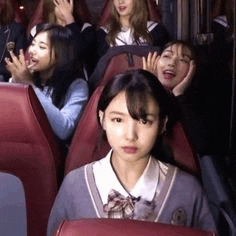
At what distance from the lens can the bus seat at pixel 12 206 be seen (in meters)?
1.32

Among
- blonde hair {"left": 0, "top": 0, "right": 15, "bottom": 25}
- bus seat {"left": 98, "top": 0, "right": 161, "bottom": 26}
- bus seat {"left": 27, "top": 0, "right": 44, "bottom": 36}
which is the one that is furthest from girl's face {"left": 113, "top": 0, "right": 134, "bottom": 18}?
blonde hair {"left": 0, "top": 0, "right": 15, "bottom": 25}

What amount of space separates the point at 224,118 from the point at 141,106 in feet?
3.57

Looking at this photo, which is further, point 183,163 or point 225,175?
point 225,175

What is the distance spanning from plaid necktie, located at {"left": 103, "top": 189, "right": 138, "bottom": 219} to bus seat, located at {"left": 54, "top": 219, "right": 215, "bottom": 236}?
32cm

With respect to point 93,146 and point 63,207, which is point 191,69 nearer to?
point 93,146

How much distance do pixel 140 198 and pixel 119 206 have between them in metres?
0.05

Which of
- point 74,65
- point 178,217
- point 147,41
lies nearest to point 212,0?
point 147,41

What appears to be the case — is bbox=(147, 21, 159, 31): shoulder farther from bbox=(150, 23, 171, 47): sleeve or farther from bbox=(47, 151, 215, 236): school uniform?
bbox=(47, 151, 215, 236): school uniform

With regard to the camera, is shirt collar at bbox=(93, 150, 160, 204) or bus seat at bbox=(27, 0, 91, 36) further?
bus seat at bbox=(27, 0, 91, 36)

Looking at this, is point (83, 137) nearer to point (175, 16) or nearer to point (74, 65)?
point (74, 65)

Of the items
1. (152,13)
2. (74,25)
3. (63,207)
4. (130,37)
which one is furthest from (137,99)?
(152,13)

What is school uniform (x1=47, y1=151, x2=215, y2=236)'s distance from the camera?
1.21m

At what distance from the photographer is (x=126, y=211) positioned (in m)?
1.19

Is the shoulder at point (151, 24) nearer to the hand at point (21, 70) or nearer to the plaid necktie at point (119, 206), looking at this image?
the hand at point (21, 70)
